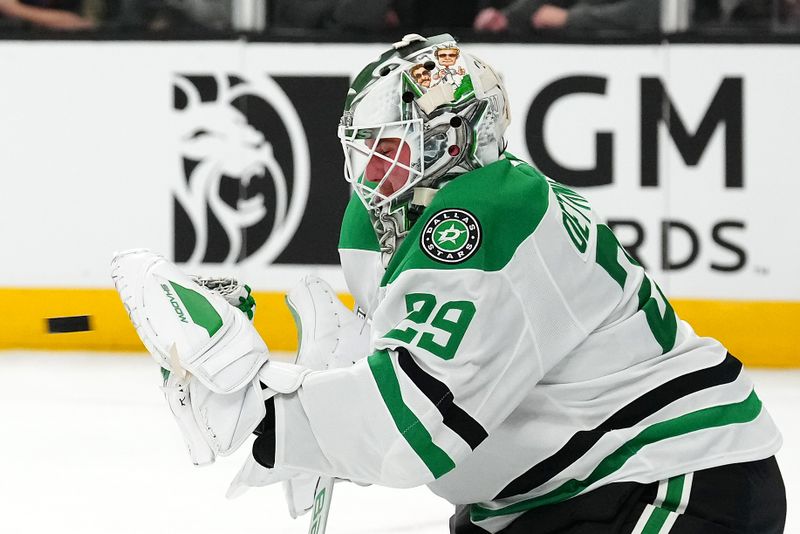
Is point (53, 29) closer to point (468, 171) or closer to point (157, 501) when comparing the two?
point (157, 501)

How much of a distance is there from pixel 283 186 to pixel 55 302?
0.95 metres

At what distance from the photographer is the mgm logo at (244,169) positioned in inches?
193

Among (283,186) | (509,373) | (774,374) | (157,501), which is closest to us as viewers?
(509,373)

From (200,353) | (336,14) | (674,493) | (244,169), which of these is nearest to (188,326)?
(200,353)

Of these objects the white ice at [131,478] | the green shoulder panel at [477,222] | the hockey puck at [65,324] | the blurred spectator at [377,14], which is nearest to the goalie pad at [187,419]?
the hockey puck at [65,324]

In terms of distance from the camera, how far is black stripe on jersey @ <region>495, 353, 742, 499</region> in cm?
182

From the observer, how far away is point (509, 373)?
5.47ft

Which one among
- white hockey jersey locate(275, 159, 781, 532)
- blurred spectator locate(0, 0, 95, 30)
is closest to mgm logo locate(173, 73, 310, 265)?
blurred spectator locate(0, 0, 95, 30)

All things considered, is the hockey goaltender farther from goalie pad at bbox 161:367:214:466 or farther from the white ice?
the white ice

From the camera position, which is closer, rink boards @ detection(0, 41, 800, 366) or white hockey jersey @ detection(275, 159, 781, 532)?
white hockey jersey @ detection(275, 159, 781, 532)

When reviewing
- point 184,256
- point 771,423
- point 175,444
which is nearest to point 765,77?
point 184,256

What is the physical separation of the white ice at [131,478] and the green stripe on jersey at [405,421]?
1264 millimetres

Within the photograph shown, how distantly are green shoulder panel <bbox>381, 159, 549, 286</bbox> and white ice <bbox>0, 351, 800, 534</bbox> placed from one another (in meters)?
1.30

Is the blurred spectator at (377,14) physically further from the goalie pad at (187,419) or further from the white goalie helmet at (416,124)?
the goalie pad at (187,419)
